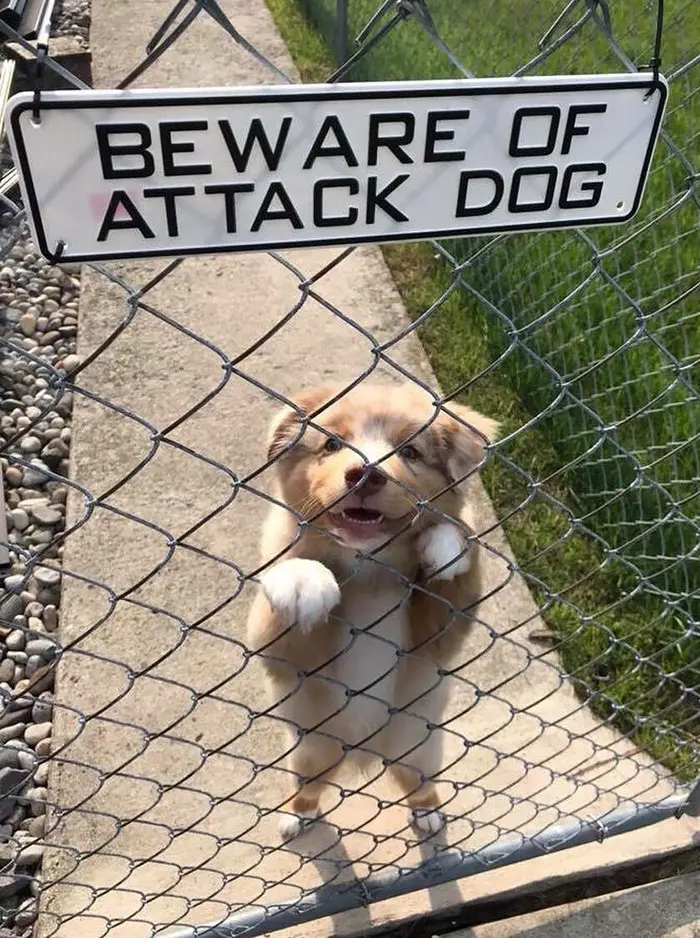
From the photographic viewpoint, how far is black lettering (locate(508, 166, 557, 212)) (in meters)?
1.10

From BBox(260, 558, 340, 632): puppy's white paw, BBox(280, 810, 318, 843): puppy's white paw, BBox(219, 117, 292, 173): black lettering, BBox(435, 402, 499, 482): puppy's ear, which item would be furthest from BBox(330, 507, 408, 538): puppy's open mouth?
BBox(219, 117, 292, 173): black lettering

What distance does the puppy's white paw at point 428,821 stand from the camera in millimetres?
2522

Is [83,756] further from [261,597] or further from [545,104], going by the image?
[545,104]

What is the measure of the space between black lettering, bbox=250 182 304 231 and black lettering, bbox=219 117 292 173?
0.03 meters

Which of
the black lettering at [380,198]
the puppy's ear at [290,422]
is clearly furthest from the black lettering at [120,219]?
the puppy's ear at [290,422]

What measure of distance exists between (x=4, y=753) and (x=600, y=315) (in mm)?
2942

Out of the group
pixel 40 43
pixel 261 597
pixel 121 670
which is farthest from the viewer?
pixel 121 670

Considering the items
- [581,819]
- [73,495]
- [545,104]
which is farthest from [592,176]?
[73,495]

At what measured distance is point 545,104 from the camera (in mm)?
1051

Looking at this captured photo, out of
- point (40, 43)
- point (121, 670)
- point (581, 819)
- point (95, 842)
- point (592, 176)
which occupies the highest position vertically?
point (40, 43)

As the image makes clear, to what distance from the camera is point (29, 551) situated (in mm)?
3080

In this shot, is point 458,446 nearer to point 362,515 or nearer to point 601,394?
point 362,515

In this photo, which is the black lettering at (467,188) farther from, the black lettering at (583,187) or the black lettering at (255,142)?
the black lettering at (255,142)

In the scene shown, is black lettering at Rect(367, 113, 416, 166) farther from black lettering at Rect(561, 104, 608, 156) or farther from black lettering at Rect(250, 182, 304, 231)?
black lettering at Rect(561, 104, 608, 156)
